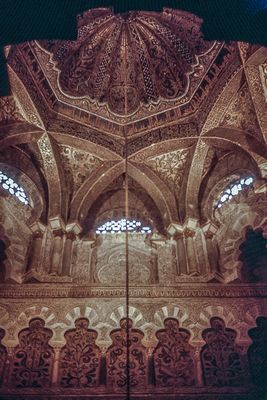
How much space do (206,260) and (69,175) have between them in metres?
3.21

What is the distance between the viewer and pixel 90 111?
9875 millimetres

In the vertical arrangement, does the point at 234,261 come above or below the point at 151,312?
above

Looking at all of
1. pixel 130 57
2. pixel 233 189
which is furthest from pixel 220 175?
pixel 130 57

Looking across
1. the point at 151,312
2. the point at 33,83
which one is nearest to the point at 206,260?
the point at 151,312

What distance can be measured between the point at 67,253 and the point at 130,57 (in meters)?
5.02

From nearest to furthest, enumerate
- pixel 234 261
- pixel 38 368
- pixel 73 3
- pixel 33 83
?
pixel 73 3 < pixel 38 368 < pixel 234 261 < pixel 33 83

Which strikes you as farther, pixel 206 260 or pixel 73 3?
pixel 206 260

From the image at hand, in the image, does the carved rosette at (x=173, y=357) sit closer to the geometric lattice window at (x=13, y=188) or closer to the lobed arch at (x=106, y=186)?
the lobed arch at (x=106, y=186)

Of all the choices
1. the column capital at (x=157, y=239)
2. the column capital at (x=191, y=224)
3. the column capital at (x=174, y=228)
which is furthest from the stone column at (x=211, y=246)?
the column capital at (x=157, y=239)

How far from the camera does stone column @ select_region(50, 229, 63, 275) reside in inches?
319

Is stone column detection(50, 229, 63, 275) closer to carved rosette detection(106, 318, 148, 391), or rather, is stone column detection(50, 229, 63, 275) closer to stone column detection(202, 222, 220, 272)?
carved rosette detection(106, 318, 148, 391)

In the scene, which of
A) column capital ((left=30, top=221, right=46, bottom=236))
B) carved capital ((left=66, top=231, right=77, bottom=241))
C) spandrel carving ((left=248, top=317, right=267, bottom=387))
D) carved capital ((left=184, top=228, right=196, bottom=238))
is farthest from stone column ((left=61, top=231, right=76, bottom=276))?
spandrel carving ((left=248, top=317, right=267, bottom=387))

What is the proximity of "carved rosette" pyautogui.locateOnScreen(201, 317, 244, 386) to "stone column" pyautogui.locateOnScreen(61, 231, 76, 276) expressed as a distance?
8.36 feet

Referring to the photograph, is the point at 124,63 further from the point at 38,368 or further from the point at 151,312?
the point at 38,368
